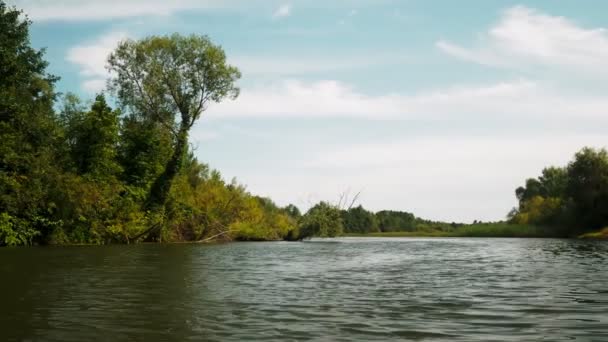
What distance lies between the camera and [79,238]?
47938 millimetres

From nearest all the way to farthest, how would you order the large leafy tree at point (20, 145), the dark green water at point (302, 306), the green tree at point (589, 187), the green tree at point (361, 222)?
the dark green water at point (302, 306) → the large leafy tree at point (20, 145) → the green tree at point (589, 187) → the green tree at point (361, 222)

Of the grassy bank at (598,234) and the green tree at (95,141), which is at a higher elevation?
the green tree at (95,141)

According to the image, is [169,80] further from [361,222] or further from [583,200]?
[361,222]

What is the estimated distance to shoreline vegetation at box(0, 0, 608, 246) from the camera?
41.8m

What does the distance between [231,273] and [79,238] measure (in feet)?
108

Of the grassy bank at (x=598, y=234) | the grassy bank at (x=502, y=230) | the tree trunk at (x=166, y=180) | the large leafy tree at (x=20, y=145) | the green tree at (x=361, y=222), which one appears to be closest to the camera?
the large leafy tree at (x=20, y=145)

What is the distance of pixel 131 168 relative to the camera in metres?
57.6

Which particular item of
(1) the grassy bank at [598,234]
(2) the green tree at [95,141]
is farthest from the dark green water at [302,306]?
(1) the grassy bank at [598,234]

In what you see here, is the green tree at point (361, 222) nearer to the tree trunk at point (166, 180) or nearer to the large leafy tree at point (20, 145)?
the tree trunk at point (166, 180)

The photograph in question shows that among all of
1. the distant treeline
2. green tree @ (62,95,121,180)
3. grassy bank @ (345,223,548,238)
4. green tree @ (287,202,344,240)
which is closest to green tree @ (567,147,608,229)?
the distant treeline

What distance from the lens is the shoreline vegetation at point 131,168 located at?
1644 inches

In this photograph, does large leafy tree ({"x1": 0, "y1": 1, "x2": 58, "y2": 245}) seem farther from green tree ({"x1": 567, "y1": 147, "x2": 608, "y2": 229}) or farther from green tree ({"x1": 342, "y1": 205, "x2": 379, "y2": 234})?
green tree ({"x1": 342, "y1": 205, "x2": 379, "y2": 234})

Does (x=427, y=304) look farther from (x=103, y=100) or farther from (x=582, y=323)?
(x=103, y=100)

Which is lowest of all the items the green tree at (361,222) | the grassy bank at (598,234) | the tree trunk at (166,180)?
the grassy bank at (598,234)
